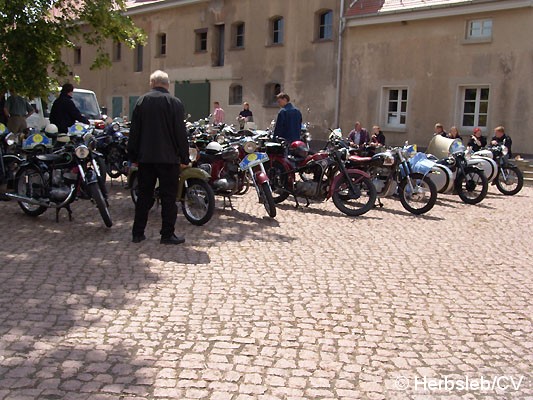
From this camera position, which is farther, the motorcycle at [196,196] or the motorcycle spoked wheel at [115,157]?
the motorcycle spoked wheel at [115,157]

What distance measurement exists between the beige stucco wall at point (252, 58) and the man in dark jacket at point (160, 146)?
1751 centimetres

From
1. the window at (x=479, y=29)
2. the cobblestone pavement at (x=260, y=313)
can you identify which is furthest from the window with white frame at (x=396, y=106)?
the cobblestone pavement at (x=260, y=313)

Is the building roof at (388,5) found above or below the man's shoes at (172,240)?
above

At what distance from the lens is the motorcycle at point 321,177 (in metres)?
9.29

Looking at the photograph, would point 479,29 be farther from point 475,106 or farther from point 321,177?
point 321,177

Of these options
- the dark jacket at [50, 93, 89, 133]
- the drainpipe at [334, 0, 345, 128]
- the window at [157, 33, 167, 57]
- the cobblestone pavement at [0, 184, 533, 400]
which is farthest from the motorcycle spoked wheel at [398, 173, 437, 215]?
the window at [157, 33, 167, 57]

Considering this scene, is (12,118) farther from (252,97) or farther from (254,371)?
(252,97)

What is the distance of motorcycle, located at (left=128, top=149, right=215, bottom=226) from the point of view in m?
7.77

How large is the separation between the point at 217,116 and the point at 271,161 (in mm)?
12393

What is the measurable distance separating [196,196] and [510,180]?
834 cm

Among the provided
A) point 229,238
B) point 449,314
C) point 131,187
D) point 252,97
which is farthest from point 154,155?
point 252,97

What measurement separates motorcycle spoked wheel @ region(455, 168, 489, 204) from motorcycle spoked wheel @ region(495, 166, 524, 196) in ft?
7.18

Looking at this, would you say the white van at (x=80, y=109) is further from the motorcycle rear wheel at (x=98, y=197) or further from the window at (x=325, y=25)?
the window at (x=325, y=25)

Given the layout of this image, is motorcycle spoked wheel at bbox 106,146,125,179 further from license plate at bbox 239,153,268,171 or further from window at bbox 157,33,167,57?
window at bbox 157,33,167,57
